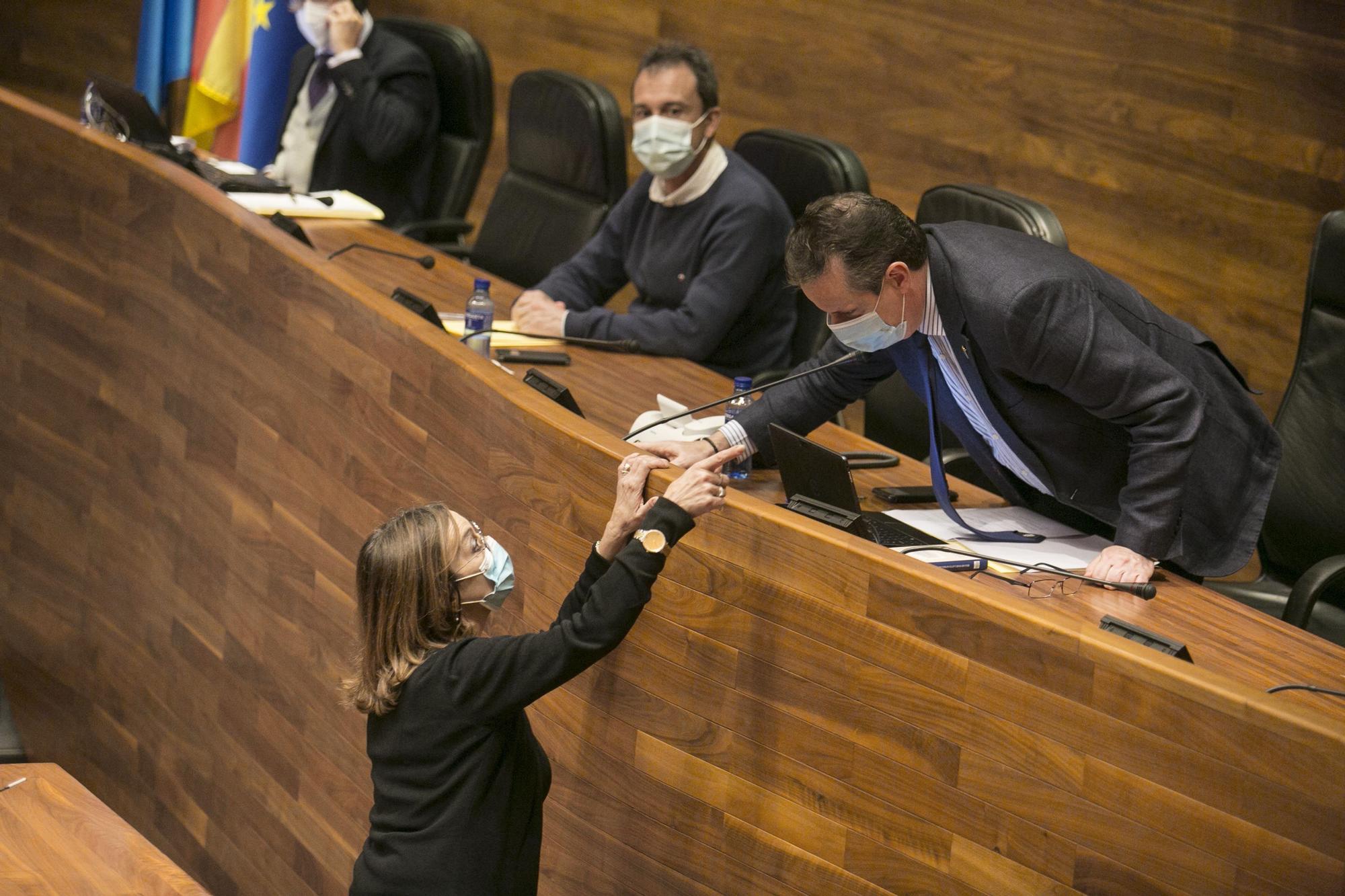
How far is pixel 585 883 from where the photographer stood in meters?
2.15

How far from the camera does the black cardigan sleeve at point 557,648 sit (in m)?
1.78

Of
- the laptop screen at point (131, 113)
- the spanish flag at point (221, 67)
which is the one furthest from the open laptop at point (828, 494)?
the spanish flag at point (221, 67)

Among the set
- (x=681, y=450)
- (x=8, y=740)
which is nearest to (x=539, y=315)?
(x=681, y=450)

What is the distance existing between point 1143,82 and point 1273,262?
0.52 m

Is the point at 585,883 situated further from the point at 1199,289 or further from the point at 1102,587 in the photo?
the point at 1199,289

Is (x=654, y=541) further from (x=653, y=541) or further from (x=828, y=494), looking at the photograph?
(x=828, y=494)

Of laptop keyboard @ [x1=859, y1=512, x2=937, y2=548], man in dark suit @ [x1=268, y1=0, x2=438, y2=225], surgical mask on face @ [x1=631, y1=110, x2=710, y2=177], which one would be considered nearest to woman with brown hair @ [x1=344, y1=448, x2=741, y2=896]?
laptop keyboard @ [x1=859, y1=512, x2=937, y2=548]

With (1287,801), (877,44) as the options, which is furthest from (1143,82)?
(1287,801)

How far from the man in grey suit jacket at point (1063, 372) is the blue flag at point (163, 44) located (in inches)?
148

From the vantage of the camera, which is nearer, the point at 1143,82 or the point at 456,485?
the point at 456,485

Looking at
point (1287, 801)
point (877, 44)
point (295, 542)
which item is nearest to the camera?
point (1287, 801)

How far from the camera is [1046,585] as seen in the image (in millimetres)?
1866

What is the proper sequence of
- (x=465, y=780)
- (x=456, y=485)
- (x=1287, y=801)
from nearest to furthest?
1. (x=1287, y=801)
2. (x=465, y=780)
3. (x=456, y=485)

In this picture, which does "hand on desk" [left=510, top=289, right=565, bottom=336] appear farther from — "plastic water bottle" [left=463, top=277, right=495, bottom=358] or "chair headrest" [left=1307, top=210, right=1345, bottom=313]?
"chair headrest" [left=1307, top=210, right=1345, bottom=313]
